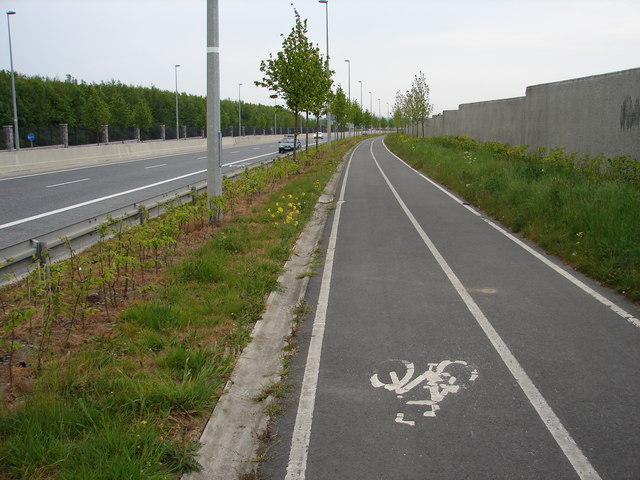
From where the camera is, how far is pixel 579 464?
12.0 feet

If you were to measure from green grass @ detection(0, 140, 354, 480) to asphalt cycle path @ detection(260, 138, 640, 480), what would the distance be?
674 millimetres

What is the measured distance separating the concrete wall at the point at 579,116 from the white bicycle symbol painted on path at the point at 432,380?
11.1 metres

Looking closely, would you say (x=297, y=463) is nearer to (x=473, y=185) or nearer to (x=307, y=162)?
(x=473, y=185)

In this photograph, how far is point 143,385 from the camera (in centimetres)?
439

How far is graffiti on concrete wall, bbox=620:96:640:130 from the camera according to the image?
44.6ft

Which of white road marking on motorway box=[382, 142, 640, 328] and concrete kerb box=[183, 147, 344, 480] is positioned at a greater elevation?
white road marking on motorway box=[382, 142, 640, 328]

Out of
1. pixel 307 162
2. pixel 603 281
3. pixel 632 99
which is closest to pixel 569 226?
pixel 603 281

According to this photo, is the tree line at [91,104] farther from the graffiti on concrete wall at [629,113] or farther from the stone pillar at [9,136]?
the graffiti on concrete wall at [629,113]

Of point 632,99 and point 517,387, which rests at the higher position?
point 632,99

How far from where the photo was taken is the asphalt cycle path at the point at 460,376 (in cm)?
373

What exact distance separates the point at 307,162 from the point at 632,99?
18.4 m

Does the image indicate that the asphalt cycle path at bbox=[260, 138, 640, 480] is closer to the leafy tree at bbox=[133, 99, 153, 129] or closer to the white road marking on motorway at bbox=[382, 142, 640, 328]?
the white road marking on motorway at bbox=[382, 142, 640, 328]

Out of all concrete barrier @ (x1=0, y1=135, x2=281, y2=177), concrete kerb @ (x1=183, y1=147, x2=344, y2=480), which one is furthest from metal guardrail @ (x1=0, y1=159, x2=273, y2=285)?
concrete barrier @ (x1=0, y1=135, x2=281, y2=177)

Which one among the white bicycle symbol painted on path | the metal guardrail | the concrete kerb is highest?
the metal guardrail
